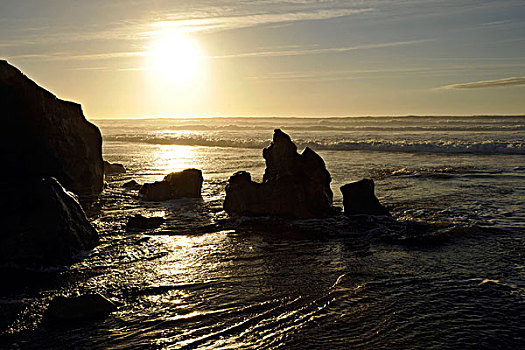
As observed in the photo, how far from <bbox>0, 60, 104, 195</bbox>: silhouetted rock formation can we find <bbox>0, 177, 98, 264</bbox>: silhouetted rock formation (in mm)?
1515

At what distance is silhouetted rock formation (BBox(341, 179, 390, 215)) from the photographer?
11.4 meters

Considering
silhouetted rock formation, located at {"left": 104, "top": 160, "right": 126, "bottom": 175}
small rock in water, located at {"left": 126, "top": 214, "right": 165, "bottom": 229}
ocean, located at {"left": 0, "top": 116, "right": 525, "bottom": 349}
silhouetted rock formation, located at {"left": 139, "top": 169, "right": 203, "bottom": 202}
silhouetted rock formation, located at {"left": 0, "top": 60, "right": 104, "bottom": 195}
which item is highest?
silhouetted rock formation, located at {"left": 0, "top": 60, "right": 104, "bottom": 195}

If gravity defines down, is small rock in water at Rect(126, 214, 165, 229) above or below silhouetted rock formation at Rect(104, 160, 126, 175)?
below

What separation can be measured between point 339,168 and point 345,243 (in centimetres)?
1309

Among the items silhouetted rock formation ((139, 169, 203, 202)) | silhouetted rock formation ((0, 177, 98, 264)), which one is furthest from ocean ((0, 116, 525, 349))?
silhouetted rock formation ((139, 169, 203, 202))

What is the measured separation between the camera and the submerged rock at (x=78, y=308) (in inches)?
227

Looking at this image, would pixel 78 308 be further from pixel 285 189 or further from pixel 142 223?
pixel 285 189

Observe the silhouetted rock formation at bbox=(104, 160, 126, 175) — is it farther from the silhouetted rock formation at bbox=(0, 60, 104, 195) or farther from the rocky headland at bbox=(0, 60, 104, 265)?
the silhouetted rock formation at bbox=(0, 60, 104, 195)

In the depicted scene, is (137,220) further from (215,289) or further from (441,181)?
(441,181)

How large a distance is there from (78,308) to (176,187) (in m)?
8.96

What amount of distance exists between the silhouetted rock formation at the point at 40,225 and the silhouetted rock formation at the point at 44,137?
1515 millimetres

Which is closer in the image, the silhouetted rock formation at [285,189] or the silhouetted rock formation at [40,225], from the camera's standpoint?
the silhouetted rock formation at [40,225]

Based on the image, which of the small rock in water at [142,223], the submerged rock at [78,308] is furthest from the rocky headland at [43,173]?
the submerged rock at [78,308]

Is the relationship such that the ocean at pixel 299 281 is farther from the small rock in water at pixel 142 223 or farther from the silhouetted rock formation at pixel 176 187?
the silhouetted rock formation at pixel 176 187
